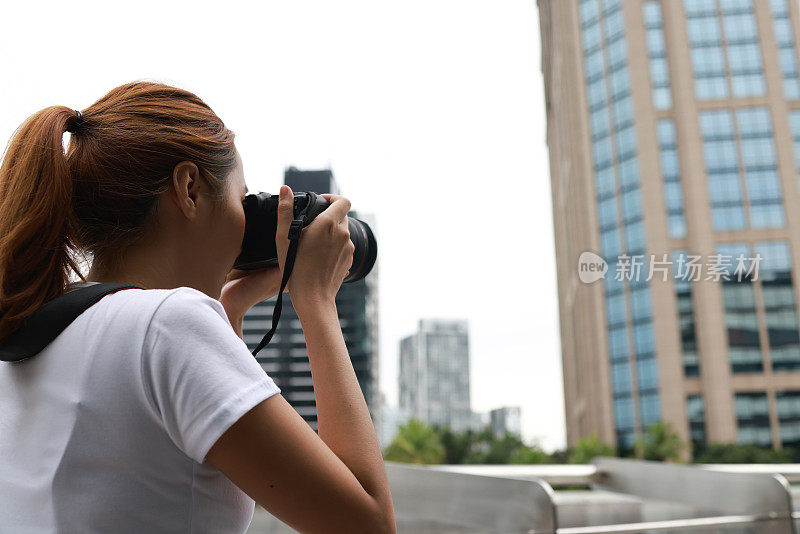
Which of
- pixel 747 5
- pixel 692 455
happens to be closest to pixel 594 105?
pixel 747 5

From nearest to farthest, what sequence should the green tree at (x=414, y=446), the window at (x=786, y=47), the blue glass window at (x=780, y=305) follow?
the green tree at (x=414, y=446) < the blue glass window at (x=780, y=305) < the window at (x=786, y=47)

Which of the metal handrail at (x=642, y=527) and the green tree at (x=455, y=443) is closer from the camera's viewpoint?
the metal handrail at (x=642, y=527)

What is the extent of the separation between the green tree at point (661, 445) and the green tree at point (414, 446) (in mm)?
7000

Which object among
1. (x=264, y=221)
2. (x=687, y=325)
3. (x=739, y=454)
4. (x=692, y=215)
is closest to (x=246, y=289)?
(x=264, y=221)

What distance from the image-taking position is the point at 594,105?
28.8 metres

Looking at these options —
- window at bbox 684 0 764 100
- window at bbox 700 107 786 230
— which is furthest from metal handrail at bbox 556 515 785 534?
window at bbox 684 0 764 100

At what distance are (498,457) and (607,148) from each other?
13.4 m

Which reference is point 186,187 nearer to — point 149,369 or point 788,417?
point 149,369

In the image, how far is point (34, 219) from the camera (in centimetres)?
52

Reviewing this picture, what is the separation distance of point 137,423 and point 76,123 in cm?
28

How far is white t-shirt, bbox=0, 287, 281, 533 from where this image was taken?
1.41 feet

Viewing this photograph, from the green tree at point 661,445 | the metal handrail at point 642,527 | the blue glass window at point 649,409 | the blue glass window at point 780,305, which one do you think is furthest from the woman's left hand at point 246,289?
the blue glass window at point 780,305

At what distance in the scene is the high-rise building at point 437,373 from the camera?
6538cm

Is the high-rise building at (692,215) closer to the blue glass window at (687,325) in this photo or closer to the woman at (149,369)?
the blue glass window at (687,325)
